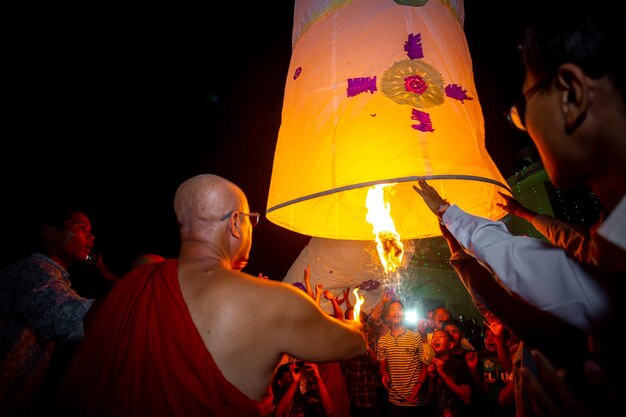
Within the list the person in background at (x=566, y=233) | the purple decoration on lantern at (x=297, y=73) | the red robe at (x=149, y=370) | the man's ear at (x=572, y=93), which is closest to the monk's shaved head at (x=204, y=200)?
the red robe at (x=149, y=370)

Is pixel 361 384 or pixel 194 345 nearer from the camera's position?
pixel 194 345

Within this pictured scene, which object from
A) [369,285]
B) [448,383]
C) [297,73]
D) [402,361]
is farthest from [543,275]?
[369,285]

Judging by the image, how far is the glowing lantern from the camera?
1.52 metres

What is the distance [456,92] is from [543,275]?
1.06 m

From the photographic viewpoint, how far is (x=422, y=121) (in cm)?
158

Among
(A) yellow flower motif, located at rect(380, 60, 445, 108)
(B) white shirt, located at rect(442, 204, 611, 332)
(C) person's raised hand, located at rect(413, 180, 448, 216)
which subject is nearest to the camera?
(B) white shirt, located at rect(442, 204, 611, 332)

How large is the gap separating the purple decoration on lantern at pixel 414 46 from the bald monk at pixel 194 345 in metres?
1.47

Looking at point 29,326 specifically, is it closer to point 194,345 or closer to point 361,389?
point 194,345

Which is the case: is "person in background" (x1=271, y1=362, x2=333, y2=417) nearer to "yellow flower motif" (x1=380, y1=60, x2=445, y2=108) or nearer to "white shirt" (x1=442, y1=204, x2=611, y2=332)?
"white shirt" (x1=442, y1=204, x2=611, y2=332)

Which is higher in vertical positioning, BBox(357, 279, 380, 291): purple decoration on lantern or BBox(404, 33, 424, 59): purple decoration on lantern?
BBox(404, 33, 424, 59): purple decoration on lantern

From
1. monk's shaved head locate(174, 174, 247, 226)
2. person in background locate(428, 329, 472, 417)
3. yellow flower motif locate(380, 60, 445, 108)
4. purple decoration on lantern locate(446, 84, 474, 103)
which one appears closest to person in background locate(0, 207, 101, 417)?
monk's shaved head locate(174, 174, 247, 226)

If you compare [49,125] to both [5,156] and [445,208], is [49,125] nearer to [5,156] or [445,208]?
[5,156]

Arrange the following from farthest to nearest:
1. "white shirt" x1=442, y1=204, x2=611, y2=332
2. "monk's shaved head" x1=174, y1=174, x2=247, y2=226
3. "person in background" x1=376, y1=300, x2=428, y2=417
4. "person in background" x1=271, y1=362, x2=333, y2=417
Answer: "person in background" x1=376, y1=300, x2=428, y2=417, "person in background" x1=271, y1=362, x2=333, y2=417, "monk's shaved head" x1=174, y1=174, x2=247, y2=226, "white shirt" x1=442, y1=204, x2=611, y2=332

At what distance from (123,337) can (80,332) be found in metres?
1.20
